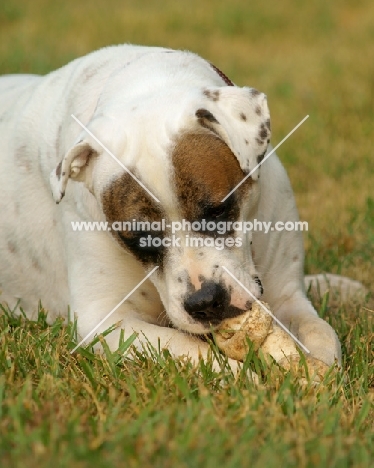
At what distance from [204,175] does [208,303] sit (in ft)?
1.64

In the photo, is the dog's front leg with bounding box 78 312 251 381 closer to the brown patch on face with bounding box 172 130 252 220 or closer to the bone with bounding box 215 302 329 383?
the bone with bounding box 215 302 329 383

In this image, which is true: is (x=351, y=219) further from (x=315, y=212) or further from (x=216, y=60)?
(x=216, y=60)

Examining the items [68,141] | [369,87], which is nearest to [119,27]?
[369,87]

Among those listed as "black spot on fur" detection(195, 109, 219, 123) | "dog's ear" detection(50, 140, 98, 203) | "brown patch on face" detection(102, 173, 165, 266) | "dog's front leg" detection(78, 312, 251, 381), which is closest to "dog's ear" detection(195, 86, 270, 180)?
"black spot on fur" detection(195, 109, 219, 123)

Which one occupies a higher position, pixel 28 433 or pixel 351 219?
pixel 28 433

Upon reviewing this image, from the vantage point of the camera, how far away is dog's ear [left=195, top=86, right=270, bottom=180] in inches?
143

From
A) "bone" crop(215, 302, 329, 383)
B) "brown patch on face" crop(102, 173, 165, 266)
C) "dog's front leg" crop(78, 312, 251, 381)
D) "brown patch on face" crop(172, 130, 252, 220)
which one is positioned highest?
"brown patch on face" crop(172, 130, 252, 220)

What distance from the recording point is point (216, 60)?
10.2 meters

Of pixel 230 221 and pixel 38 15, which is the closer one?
pixel 230 221

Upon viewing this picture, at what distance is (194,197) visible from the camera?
351 centimetres

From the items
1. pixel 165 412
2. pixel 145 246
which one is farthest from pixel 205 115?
pixel 165 412

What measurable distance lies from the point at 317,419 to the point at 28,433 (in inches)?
37.9

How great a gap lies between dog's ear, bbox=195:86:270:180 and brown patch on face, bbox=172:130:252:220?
48 millimetres

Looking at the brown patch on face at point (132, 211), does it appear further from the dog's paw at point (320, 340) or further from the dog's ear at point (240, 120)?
the dog's paw at point (320, 340)
